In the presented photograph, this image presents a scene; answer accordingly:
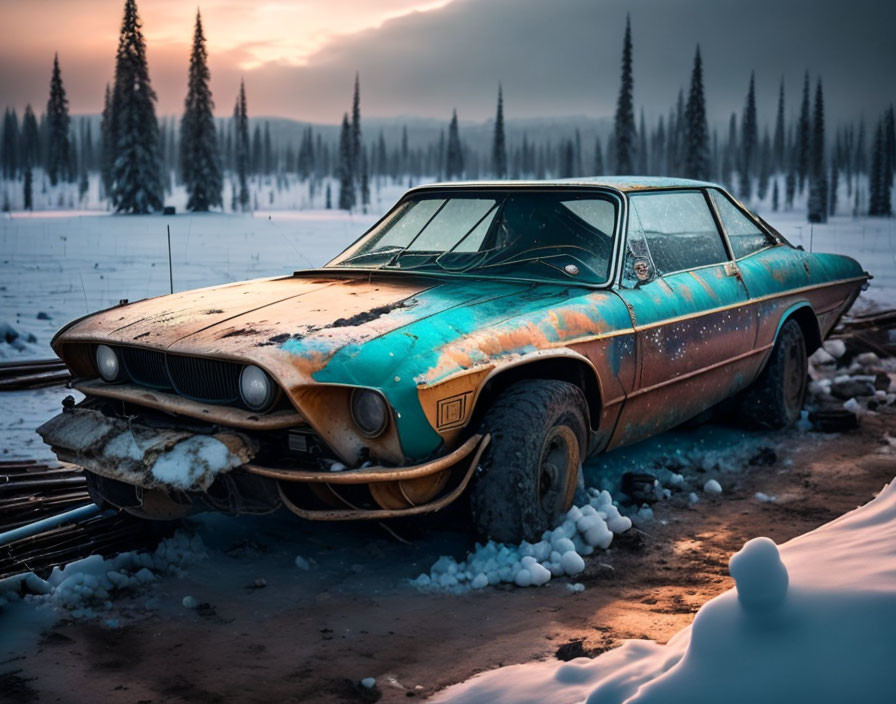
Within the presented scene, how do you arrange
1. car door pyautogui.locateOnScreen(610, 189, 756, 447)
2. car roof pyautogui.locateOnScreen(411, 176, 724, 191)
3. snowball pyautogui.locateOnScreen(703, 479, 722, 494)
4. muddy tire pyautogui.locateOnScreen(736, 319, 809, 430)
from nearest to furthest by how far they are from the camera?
car door pyautogui.locateOnScreen(610, 189, 756, 447), car roof pyautogui.locateOnScreen(411, 176, 724, 191), snowball pyautogui.locateOnScreen(703, 479, 722, 494), muddy tire pyautogui.locateOnScreen(736, 319, 809, 430)

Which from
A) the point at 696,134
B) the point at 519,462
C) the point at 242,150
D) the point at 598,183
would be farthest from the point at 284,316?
the point at 242,150

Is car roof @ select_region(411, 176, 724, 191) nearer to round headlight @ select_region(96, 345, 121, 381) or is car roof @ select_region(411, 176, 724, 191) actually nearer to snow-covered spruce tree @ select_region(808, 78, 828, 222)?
round headlight @ select_region(96, 345, 121, 381)

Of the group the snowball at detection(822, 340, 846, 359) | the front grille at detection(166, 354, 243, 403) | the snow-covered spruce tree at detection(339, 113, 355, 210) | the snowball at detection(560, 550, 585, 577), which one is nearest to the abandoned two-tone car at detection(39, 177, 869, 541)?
the front grille at detection(166, 354, 243, 403)

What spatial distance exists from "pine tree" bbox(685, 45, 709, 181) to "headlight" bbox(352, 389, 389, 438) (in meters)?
43.8

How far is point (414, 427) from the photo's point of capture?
3445 millimetres

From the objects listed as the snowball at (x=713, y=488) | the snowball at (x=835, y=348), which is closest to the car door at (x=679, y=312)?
the snowball at (x=713, y=488)

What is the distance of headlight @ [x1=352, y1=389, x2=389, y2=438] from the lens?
3.42 meters

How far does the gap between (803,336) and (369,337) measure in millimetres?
4070

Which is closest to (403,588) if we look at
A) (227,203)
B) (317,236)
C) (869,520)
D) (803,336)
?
(869,520)

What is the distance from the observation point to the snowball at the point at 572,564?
383 cm

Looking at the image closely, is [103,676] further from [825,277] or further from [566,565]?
[825,277]

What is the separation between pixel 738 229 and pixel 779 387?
1084mm

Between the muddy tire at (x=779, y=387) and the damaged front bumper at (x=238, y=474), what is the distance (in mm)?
3068

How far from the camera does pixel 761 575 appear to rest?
2.14 metres
